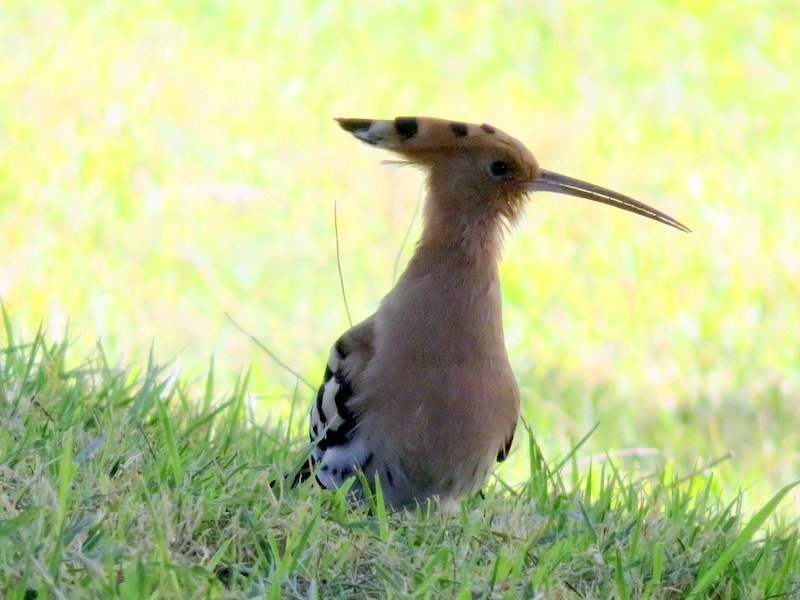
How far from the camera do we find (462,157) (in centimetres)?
233

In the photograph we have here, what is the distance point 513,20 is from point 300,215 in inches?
69.9

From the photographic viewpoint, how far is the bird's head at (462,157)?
2.32 meters

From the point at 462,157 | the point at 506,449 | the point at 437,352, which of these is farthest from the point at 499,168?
the point at 506,449

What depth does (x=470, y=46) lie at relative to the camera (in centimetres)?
574

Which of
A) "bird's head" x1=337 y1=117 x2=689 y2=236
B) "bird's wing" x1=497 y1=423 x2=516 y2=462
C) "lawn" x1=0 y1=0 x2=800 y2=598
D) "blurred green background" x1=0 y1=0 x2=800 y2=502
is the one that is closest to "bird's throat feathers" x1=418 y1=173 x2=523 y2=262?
"bird's head" x1=337 y1=117 x2=689 y2=236

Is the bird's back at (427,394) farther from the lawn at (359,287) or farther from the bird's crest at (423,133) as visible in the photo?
the bird's crest at (423,133)

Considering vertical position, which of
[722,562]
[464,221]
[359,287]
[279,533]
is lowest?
[279,533]

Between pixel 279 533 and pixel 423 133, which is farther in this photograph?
pixel 423 133

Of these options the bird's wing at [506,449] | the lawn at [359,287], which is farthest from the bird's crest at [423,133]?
the bird's wing at [506,449]

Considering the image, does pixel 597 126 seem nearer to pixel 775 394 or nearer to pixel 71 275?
pixel 775 394

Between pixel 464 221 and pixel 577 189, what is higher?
pixel 577 189

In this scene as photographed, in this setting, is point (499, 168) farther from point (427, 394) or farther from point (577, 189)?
point (427, 394)

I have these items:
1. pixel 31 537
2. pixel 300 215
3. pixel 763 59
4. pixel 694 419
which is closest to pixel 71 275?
pixel 300 215

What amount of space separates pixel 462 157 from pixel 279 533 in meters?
0.88
